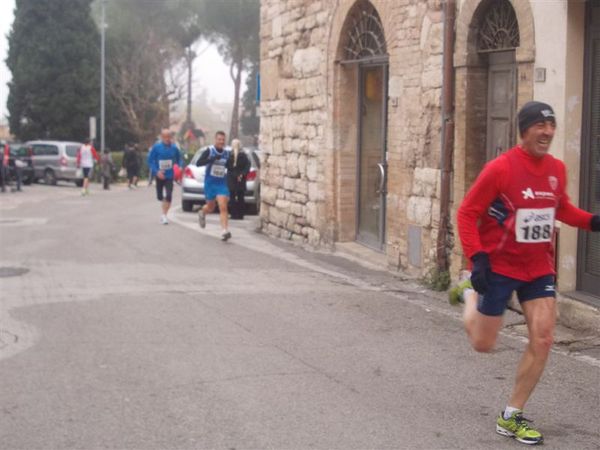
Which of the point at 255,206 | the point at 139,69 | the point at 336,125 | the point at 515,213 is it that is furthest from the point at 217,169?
the point at 139,69

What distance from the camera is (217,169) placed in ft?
51.9

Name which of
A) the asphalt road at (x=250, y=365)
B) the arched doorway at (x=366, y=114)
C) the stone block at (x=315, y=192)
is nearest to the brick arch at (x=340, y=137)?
the arched doorway at (x=366, y=114)

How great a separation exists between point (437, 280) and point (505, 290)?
5.40 metres

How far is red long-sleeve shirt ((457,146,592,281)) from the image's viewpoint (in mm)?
5543

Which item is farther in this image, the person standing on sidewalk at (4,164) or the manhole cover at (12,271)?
the person standing on sidewalk at (4,164)

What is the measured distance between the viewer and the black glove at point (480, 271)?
17.9 feet

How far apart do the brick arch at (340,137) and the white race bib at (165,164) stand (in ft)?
14.5

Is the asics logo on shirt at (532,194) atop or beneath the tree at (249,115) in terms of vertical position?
beneath

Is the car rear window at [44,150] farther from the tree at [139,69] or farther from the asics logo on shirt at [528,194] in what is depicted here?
the asics logo on shirt at [528,194]

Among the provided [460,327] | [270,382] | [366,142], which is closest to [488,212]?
[270,382]

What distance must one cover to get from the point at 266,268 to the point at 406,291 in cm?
220

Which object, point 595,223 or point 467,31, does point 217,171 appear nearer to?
point 467,31

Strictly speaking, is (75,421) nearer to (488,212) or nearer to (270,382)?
(270,382)

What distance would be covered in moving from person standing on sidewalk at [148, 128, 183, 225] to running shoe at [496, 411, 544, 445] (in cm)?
1295
